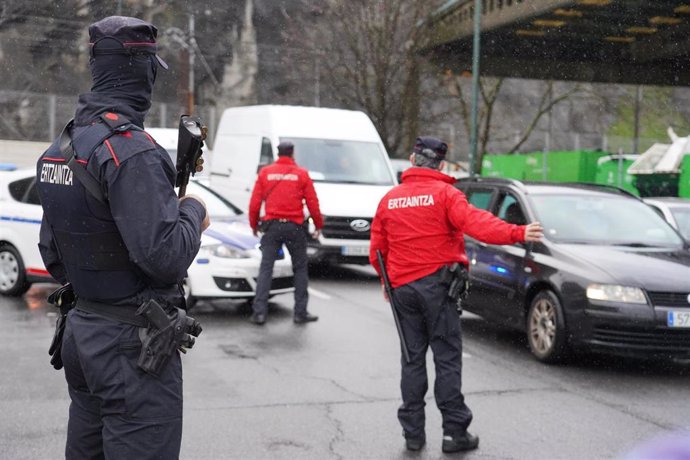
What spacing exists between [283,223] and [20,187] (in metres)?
3.41

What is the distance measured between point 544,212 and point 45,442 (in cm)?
496

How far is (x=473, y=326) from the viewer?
995 centimetres

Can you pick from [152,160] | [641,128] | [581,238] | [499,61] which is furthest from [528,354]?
[641,128]

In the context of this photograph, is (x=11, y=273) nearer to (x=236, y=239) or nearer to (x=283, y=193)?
(x=236, y=239)

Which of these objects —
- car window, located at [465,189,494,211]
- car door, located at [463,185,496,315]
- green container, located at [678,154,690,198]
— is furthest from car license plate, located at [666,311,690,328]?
green container, located at [678,154,690,198]

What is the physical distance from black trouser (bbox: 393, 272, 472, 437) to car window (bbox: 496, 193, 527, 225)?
3497 millimetres

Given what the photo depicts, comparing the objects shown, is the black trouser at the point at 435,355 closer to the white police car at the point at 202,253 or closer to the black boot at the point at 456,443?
the black boot at the point at 456,443

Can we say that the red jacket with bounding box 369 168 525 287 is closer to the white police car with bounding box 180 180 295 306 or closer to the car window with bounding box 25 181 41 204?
the white police car with bounding box 180 180 295 306

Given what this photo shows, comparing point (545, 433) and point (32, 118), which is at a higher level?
point (32, 118)

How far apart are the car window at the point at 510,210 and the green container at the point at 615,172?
57.3ft

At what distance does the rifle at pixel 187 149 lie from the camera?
3061 millimetres

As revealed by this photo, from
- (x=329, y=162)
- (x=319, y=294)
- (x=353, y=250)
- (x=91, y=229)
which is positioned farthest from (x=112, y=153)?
(x=329, y=162)

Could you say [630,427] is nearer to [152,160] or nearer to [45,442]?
[45,442]

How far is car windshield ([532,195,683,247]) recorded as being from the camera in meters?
8.39
